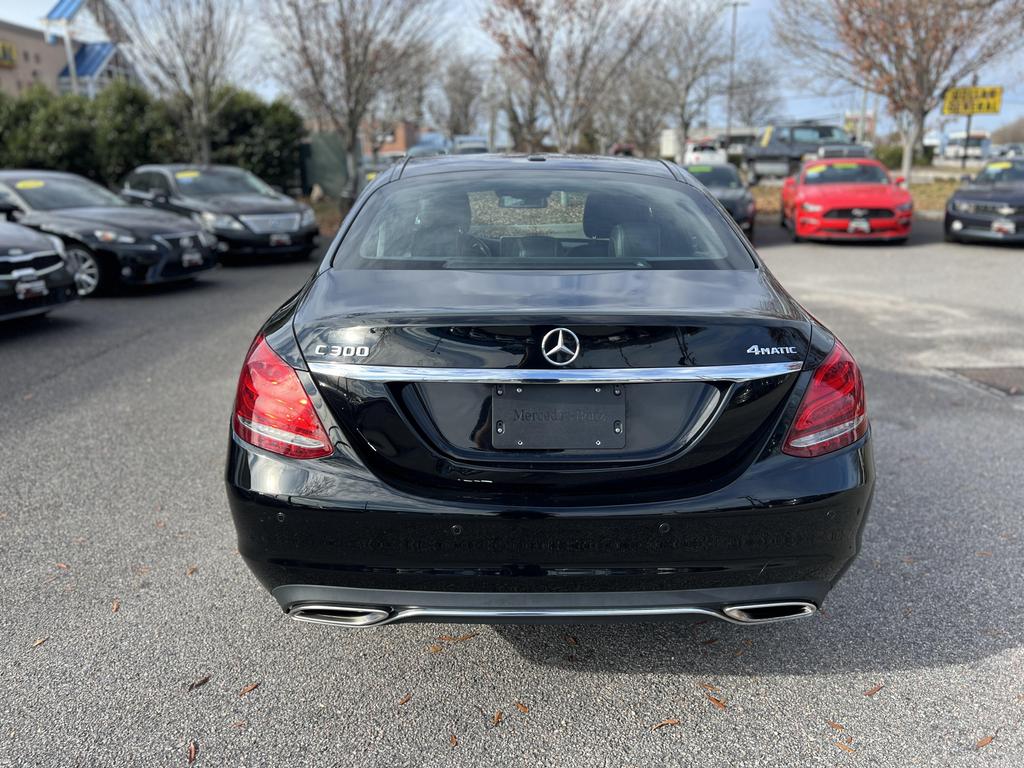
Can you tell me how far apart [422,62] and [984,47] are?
1364cm

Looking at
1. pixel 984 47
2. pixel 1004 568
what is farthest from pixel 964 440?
pixel 984 47

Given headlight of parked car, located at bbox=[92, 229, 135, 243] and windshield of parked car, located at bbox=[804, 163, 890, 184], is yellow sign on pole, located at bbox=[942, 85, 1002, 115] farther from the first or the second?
headlight of parked car, located at bbox=[92, 229, 135, 243]

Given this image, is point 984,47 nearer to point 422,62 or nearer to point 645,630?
point 422,62

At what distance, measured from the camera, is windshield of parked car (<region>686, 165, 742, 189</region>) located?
649 inches

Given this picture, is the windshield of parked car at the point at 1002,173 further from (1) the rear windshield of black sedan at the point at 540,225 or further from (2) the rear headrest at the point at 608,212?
(2) the rear headrest at the point at 608,212

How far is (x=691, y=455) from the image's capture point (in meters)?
2.30

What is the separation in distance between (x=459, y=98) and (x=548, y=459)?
43024 mm

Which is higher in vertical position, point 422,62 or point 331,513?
point 422,62

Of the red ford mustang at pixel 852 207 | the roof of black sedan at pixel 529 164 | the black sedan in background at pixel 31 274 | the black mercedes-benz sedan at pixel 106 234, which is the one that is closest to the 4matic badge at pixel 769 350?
the roof of black sedan at pixel 529 164

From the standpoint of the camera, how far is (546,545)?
231cm

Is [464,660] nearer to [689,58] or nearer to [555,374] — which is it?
[555,374]

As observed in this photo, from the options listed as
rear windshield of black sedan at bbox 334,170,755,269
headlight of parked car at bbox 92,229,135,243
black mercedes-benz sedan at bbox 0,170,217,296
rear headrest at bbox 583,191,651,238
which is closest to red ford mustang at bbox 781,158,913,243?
black mercedes-benz sedan at bbox 0,170,217,296

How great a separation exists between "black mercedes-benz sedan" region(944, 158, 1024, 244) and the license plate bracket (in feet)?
45.6

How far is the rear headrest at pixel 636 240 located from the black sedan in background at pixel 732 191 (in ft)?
40.4
